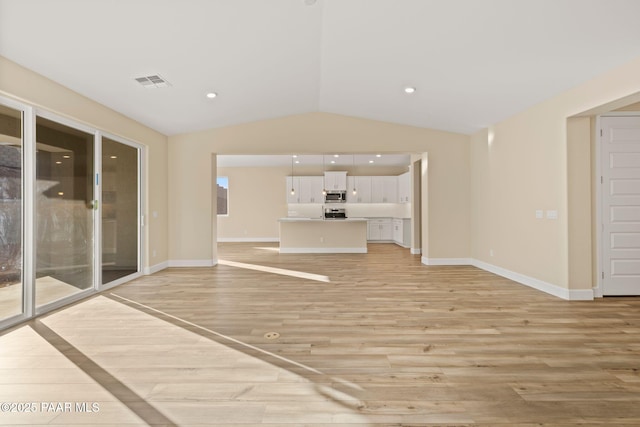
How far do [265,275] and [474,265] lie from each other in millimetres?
3994

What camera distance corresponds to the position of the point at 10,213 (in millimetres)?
3137

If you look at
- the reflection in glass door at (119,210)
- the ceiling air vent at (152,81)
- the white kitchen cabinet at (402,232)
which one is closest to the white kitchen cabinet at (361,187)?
the white kitchen cabinet at (402,232)

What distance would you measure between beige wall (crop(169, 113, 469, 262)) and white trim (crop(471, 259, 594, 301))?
1.13 m

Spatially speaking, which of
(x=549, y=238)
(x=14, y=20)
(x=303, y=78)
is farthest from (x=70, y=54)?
(x=549, y=238)

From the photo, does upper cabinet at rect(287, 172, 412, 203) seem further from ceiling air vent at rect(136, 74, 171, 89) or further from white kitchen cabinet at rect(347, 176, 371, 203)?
ceiling air vent at rect(136, 74, 171, 89)

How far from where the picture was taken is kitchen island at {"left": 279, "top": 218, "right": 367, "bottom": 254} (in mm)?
8531

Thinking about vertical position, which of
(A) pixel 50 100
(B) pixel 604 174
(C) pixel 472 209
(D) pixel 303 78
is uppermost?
(D) pixel 303 78

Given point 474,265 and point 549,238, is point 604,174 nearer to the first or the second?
point 549,238

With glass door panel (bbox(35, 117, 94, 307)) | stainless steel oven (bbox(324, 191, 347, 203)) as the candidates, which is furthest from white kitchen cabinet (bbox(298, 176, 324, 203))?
glass door panel (bbox(35, 117, 94, 307))

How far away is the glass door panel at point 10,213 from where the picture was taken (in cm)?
308

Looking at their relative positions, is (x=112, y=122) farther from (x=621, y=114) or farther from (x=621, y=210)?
(x=621, y=210)

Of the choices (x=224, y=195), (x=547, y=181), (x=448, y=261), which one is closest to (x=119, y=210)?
(x=448, y=261)

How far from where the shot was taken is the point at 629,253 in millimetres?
4102

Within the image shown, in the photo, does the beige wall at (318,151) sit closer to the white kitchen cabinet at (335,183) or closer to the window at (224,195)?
the white kitchen cabinet at (335,183)
